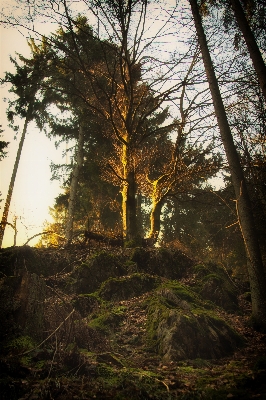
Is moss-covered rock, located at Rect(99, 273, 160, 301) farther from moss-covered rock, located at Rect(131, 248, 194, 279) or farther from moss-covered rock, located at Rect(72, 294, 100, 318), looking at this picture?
moss-covered rock, located at Rect(131, 248, 194, 279)

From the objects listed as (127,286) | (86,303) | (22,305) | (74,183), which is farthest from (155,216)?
(22,305)

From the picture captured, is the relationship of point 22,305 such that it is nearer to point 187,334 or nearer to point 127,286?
point 187,334

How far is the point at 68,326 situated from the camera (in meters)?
4.53

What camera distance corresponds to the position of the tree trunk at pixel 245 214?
21.4ft

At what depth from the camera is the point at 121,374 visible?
372 cm

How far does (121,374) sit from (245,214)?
531 centimetres

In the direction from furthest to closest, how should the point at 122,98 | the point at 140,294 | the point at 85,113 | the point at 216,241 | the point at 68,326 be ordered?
the point at 216,241 → the point at 85,113 → the point at 122,98 → the point at 140,294 → the point at 68,326

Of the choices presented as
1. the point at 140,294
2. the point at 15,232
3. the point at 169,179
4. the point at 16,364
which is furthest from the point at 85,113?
the point at 16,364

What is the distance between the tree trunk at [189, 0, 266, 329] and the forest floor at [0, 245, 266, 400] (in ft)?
4.50

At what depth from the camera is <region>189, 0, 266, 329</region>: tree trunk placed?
21.4 feet

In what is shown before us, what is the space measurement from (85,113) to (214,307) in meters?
13.5

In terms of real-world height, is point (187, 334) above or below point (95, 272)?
below

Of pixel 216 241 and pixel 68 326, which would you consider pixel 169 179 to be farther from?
pixel 68 326

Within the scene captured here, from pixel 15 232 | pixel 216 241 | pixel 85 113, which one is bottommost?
pixel 15 232
